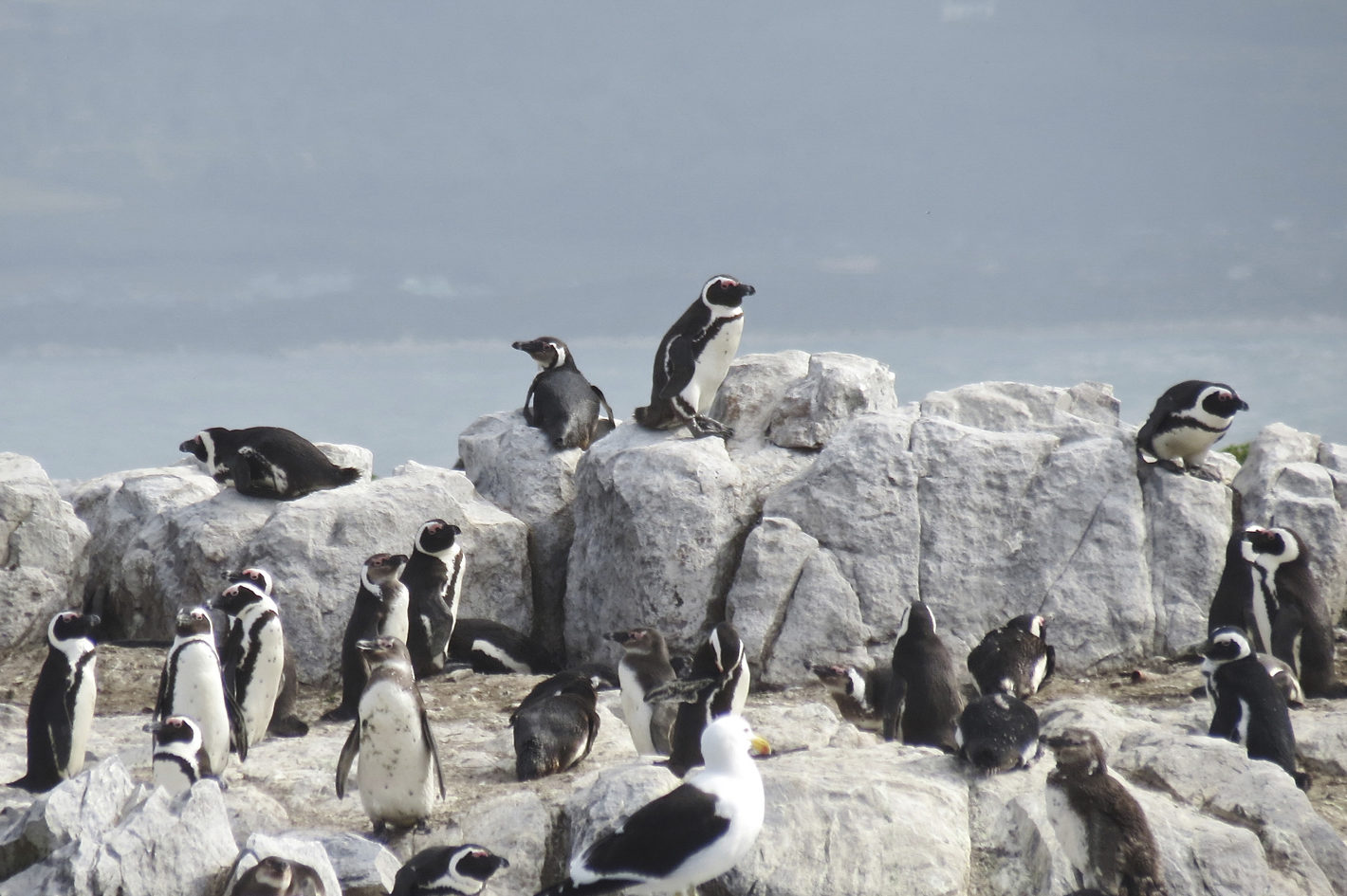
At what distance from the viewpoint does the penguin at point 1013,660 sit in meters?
8.45

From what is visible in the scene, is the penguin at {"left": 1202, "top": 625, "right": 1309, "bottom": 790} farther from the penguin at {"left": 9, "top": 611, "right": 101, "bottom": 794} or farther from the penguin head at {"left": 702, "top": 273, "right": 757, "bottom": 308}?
the penguin at {"left": 9, "top": 611, "right": 101, "bottom": 794}

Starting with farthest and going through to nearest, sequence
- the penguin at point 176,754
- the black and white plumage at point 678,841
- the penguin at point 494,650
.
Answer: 1. the penguin at point 494,650
2. the penguin at point 176,754
3. the black and white plumage at point 678,841

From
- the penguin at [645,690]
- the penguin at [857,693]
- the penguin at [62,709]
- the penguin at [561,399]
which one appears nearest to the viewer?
the penguin at [62,709]

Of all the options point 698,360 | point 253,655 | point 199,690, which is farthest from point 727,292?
point 199,690

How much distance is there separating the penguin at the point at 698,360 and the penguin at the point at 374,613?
294 centimetres

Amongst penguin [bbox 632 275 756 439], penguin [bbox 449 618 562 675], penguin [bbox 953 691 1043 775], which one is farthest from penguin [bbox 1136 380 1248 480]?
penguin [bbox 953 691 1043 775]

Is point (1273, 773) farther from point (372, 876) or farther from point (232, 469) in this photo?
point (232, 469)

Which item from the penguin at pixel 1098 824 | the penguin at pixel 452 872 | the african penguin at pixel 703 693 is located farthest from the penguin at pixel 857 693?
the penguin at pixel 452 872

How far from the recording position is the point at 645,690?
7.85 meters

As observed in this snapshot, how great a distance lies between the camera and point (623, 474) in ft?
35.7

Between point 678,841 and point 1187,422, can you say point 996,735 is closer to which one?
point 678,841

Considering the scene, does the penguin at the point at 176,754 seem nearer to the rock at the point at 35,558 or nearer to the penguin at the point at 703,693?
the penguin at the point at 703,693

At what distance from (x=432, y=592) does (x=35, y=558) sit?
150 inches

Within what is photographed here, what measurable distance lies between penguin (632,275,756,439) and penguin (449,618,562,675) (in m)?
2.12
